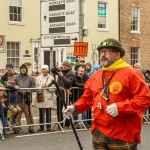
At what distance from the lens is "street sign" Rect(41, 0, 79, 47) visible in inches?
623

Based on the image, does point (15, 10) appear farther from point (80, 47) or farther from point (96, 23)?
point (80, 47)

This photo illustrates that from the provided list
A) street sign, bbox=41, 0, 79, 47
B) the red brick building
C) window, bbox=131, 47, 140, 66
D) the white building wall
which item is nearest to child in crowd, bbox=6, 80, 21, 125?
street sign, bbox=41, 0, 79, 47

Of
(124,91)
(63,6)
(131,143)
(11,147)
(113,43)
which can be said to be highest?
(63,6)

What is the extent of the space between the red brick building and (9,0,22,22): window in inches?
317

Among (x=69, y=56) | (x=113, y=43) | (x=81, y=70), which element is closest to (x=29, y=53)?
(x=69, y=56)

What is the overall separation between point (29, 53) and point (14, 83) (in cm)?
1662

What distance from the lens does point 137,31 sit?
3522 cm

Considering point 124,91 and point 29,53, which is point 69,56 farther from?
point 124,91

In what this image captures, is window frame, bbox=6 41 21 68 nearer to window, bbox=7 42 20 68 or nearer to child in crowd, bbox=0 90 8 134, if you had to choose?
window, bbox=7 42 20 68

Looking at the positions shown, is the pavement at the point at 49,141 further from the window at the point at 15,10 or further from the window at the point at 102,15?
the window at the point at 102,15

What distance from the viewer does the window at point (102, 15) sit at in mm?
33031

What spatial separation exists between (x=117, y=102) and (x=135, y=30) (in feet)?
99.9

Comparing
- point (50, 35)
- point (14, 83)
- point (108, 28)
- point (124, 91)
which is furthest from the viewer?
point (108, 28)

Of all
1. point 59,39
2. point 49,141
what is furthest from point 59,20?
point 49,141
